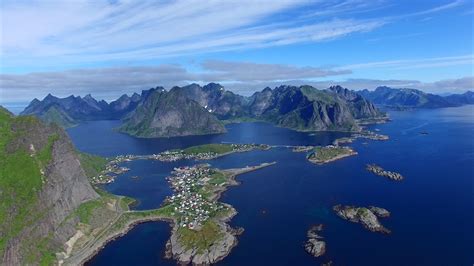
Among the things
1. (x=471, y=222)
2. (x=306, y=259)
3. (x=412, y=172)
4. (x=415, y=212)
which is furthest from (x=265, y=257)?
(x=412, y=172)

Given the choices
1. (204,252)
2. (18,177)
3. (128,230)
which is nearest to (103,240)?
(128,230)

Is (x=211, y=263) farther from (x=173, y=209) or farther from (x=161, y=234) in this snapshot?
(x=173, y=209)

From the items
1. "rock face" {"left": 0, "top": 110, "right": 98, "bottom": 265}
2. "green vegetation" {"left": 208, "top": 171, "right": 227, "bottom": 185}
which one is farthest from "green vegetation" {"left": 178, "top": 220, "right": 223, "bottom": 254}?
"green vegetation" {"left": 208, "top": 171, "right": 227, "bottom": 185}

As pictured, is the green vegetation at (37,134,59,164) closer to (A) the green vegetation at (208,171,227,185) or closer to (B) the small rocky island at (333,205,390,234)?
(A) the green vegetation at (208,171,227,185)

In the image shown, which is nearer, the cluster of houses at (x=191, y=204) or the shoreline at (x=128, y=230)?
the shoreline at (x=128, y=230)

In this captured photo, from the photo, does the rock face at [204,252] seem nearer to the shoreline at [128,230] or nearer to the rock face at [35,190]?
the shoreline at [128,230]

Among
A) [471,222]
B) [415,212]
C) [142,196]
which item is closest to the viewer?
[471,222]

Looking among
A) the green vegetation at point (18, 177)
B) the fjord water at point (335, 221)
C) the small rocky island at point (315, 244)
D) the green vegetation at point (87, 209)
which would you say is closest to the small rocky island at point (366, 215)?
the fjord water at point (335, 221)
